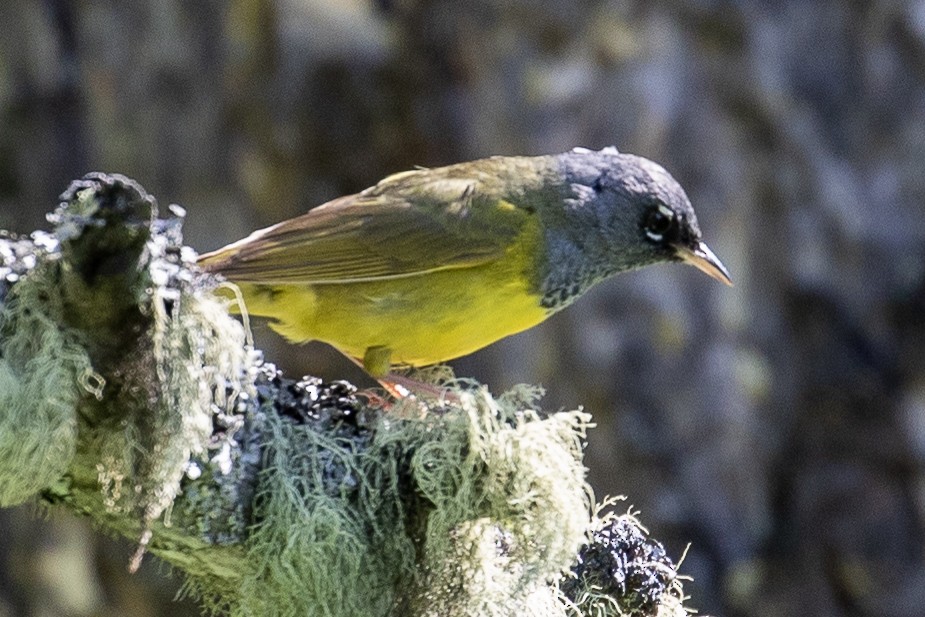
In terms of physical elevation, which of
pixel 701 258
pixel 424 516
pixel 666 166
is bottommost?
pixel 424 516

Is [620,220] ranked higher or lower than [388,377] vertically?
higher

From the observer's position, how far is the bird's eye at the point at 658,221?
14.3 feet

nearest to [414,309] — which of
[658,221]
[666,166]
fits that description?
[658,221]

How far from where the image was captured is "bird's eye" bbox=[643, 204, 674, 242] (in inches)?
172

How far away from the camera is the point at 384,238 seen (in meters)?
4.13

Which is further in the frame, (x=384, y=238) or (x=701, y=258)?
(x=701, y=258)

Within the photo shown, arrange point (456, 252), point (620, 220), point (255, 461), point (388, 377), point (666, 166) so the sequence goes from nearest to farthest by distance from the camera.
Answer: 1. point (255, 461)
2. point (388, 377)
3. point (456, 252)
4. point (620, 220)
5. point (666, 166)

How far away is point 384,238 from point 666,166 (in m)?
4.24

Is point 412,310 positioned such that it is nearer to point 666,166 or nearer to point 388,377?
point 388,377

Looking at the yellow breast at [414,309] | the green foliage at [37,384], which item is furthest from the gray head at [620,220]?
the green foliage at [37,384]

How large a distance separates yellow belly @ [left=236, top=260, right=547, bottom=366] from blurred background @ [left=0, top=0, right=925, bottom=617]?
10.1 feet

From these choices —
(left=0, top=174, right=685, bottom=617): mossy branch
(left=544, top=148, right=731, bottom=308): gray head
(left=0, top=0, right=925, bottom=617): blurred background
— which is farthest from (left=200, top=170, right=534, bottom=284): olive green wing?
(left=0, top=0, right=925, bottom=617): blurred background

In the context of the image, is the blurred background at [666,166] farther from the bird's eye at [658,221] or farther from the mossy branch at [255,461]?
the mossy branch at [255,461]

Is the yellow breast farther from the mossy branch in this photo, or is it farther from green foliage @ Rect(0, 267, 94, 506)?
green foliage @ Rect(0, 267, 94, 506)
